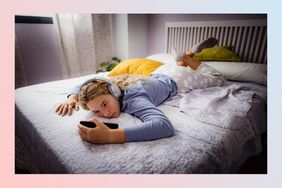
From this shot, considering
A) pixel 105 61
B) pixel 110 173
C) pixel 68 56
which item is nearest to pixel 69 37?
pixel 68 56

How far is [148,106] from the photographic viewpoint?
0.65 m

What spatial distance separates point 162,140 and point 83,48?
774 mm

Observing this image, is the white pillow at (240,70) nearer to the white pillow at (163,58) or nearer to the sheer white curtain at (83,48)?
the white pillow at (163,58)

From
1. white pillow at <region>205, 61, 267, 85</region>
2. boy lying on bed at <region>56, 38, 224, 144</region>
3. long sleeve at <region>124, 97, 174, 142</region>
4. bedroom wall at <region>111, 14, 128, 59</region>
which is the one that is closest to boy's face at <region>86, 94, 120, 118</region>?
boy lying on bed at <region>56, 38, 224, 144</region>

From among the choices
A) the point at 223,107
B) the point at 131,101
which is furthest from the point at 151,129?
the point at 223,107

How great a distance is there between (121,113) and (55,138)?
24 cm

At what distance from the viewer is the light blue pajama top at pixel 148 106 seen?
55cm

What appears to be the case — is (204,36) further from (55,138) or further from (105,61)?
(55,138)

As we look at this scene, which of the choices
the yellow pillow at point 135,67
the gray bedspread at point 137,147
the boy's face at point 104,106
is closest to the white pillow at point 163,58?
the yellow pillow at point 135,67

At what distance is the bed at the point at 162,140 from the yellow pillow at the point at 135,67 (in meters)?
0.31

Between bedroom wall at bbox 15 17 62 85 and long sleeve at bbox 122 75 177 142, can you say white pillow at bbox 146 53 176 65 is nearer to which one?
long sleeve at bbox 122 75 177 142

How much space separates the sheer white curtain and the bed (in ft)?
0.75

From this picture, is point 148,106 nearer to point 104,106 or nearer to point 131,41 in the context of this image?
point 104,106

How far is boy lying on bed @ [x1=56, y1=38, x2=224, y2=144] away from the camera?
0.55m
